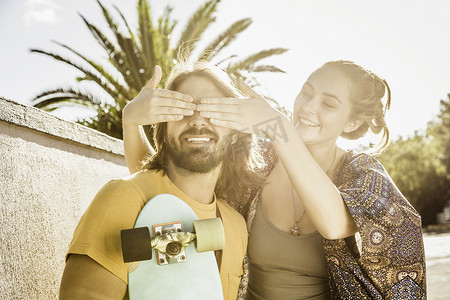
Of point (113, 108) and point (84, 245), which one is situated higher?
point (113, 108)

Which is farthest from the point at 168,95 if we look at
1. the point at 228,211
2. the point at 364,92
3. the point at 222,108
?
the point at 364,92

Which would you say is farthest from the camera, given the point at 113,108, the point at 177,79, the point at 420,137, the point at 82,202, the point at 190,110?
the point at 420,137

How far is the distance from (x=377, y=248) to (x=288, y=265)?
0.47 meters

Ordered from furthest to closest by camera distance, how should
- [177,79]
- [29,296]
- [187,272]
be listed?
[177,79] < [29,296] < [187,272]

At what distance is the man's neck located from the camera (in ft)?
6.34

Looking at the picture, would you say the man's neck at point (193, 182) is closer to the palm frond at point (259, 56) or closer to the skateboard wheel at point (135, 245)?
the skateboard wheel at point (135, 245)

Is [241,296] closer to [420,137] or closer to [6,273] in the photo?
[6,273]

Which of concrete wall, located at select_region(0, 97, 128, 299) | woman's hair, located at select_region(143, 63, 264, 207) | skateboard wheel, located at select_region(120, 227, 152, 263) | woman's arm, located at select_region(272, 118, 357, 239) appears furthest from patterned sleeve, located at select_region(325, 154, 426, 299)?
concrete wall, located at select_region(0, 97, 128, 299)

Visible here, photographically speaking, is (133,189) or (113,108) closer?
(133,189)

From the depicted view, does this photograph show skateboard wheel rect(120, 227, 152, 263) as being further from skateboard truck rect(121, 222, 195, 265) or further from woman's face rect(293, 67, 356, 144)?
woman's face rect(293, 67, 356, 144)

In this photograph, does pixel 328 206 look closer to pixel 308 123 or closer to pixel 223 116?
pixel 223 116

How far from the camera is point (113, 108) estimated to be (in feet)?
25.6

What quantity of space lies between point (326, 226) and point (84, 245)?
942 mm

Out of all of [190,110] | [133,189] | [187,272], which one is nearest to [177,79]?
[190,110]
